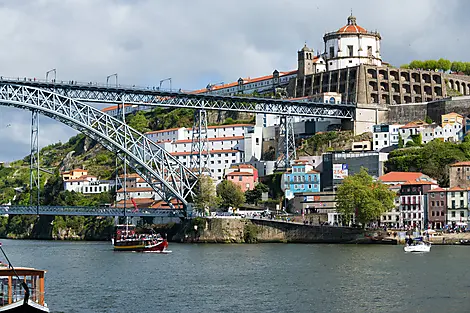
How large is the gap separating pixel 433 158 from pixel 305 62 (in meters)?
33.8

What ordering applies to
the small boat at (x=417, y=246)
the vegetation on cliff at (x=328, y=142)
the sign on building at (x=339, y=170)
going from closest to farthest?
the small boat at (x=417, y=246) < the sign on building at (x=339, y=170) < the vegetation on cliff at (x=328, y=142)

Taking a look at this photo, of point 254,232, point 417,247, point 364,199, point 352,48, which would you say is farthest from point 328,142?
point 417,247

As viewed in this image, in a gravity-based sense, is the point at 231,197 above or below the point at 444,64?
below

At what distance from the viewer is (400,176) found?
84.2 metres

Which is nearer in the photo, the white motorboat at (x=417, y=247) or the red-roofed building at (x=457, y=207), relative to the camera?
the white motorboat at (x=417, y=247)

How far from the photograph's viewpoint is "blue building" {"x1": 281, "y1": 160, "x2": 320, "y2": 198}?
9262 centimetres

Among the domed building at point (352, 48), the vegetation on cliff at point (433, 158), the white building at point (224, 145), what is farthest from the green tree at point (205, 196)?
the domed building at point (352, 48)

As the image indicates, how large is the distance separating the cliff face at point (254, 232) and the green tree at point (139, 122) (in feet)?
160

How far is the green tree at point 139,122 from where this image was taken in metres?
131

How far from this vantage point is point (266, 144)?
108m

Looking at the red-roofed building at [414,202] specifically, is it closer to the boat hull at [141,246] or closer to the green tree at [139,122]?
the boat hull at [141,246]

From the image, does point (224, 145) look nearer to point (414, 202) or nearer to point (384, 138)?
point (384, 138)

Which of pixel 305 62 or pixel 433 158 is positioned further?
pixel 305 62

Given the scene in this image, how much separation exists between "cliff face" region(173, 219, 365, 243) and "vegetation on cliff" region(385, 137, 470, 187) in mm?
14496
